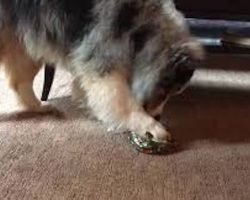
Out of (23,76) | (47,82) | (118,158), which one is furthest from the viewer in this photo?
(47,82)

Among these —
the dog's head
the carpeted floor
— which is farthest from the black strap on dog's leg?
the dog's head

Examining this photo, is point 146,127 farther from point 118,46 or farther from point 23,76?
point 23,76

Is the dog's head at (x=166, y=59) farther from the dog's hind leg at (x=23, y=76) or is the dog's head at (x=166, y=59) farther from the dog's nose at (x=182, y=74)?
the dog's hind leg at (x=23, y=76)

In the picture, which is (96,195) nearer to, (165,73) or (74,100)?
(165,73)

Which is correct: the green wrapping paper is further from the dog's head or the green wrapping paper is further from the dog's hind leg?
the dog's hind leg

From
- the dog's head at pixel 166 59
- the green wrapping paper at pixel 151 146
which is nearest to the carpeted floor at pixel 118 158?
the green wrapping paper at pixel 151 146

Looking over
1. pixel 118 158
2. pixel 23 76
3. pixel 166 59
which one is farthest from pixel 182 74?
pixel 23 76

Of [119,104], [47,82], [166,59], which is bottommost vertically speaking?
[47,82]
